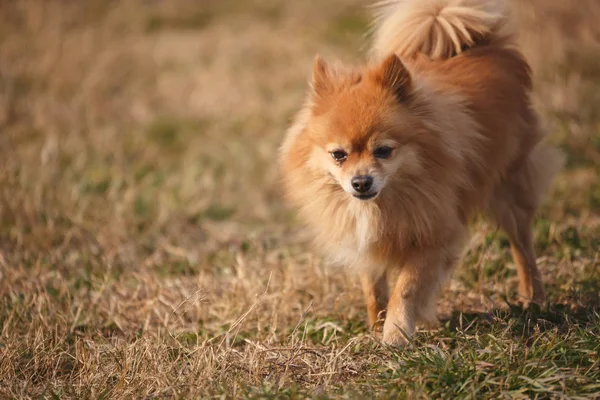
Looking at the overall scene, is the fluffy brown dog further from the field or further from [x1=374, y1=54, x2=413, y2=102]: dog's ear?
the field

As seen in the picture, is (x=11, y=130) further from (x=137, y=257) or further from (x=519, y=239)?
(x=519, y=239)

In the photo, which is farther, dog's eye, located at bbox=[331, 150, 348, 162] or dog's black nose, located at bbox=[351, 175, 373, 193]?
dog's eye, located at bbox=[331, 150, 348, 162]

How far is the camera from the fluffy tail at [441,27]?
13.2 ft

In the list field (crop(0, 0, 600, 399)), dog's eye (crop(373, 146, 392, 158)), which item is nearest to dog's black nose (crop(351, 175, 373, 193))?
dog's eye (crop(373, 146, 392, 158))

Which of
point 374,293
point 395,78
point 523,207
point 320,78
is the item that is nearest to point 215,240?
point 374,293

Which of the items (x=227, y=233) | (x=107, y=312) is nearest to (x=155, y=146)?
(x=227, y=233)

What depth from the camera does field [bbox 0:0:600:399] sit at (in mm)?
3078

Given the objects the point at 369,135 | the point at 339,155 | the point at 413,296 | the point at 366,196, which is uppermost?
the point at 369,135

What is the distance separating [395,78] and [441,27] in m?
0.82

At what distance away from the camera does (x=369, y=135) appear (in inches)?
131

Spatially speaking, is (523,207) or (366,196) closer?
(366,196)

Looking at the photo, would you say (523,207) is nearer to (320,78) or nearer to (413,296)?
(413,296)

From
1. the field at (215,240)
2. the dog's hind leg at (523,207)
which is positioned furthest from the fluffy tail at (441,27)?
the dog's hind leg at (523,207)

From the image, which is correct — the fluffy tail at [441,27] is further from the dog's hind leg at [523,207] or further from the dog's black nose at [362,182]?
the dog's black nose at [362,182]
